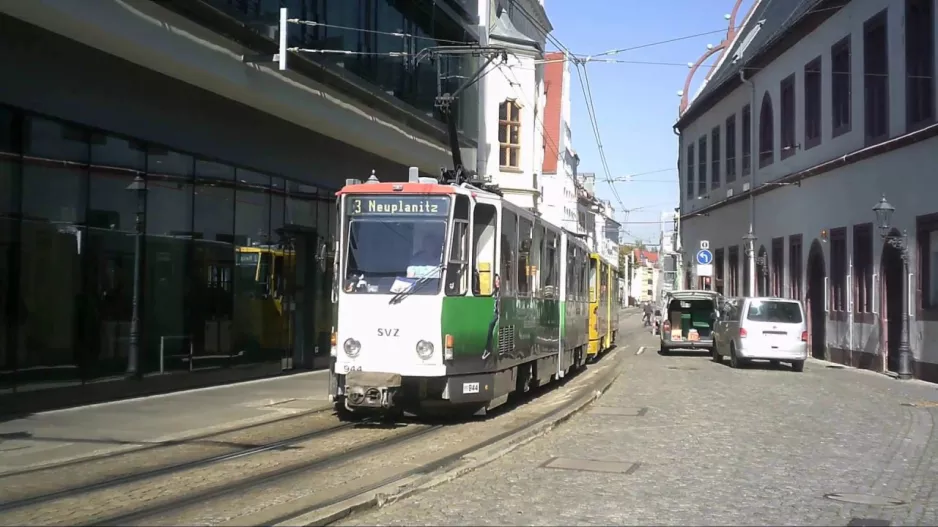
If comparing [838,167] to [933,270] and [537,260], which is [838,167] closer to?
[933,270]

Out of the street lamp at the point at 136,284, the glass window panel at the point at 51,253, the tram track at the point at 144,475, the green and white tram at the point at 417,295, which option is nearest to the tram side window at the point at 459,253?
the green and white tram at the point at 417,295

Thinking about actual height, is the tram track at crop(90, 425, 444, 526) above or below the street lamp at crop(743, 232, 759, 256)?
below

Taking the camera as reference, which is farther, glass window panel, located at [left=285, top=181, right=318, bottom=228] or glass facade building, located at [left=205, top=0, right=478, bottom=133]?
glass window panel, located at [left=285, top=181, right=318, bottom=228]

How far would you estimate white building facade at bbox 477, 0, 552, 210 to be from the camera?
37.1m

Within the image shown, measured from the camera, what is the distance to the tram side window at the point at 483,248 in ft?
43.6

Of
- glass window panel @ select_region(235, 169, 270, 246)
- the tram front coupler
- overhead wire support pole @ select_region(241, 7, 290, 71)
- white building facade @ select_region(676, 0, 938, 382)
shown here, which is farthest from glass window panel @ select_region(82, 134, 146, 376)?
white building facade @ select_region(676, 0, 938, 382)

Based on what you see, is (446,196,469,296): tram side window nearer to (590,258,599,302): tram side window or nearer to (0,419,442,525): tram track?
(0,419,442,525): tram track

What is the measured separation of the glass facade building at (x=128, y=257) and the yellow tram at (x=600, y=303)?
26.4ft

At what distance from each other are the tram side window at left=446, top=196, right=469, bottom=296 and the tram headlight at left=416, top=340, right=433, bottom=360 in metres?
0.71

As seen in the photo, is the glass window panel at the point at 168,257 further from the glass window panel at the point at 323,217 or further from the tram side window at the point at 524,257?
the tram side window at the point at 524,257

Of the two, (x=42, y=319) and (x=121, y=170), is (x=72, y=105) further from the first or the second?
(x=42, y=319)

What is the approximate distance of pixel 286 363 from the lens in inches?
859

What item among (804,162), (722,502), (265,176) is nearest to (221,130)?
(265,176)

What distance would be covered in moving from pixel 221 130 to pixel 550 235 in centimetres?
657
